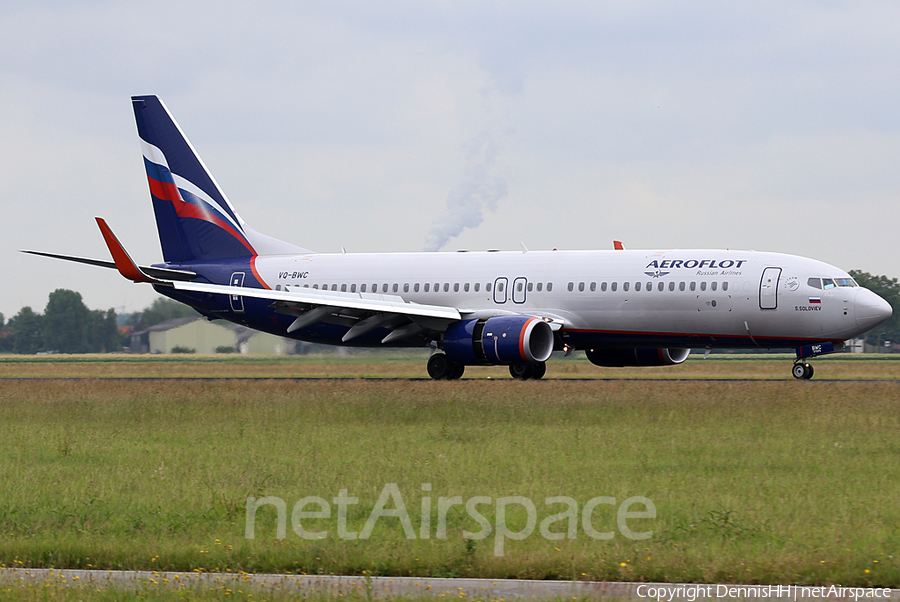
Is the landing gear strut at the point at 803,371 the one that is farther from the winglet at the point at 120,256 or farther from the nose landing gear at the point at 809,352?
the winglet at the point at 120,256

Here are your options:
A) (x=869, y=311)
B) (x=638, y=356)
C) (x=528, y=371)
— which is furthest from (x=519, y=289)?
(x=869, y=311)

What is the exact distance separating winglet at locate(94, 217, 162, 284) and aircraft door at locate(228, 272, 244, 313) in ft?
15.6

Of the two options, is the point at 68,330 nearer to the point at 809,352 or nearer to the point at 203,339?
the point at 203,339

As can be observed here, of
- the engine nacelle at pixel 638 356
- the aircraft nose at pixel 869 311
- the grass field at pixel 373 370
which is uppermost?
the aircraft nose at pixel 869 311

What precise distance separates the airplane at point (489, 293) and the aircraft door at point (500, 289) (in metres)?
0.04

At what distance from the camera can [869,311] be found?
28312mm

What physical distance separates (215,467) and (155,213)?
26.4 metres

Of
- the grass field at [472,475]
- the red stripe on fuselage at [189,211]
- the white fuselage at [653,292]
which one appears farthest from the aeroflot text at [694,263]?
the red stripe on fuselage at [189,211]

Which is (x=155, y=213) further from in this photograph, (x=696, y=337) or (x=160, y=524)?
(x=160, y=524)

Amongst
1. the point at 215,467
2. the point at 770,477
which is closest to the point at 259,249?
the point at 215,467

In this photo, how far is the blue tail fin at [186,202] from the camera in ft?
127

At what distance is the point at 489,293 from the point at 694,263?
20.5ft

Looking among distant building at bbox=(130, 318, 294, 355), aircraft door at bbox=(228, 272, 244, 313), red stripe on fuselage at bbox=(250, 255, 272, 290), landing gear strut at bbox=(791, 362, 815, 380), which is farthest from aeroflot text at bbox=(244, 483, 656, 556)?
distant building at bbox=(130, 318, 294, 355)

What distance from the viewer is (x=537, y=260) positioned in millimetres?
32938
